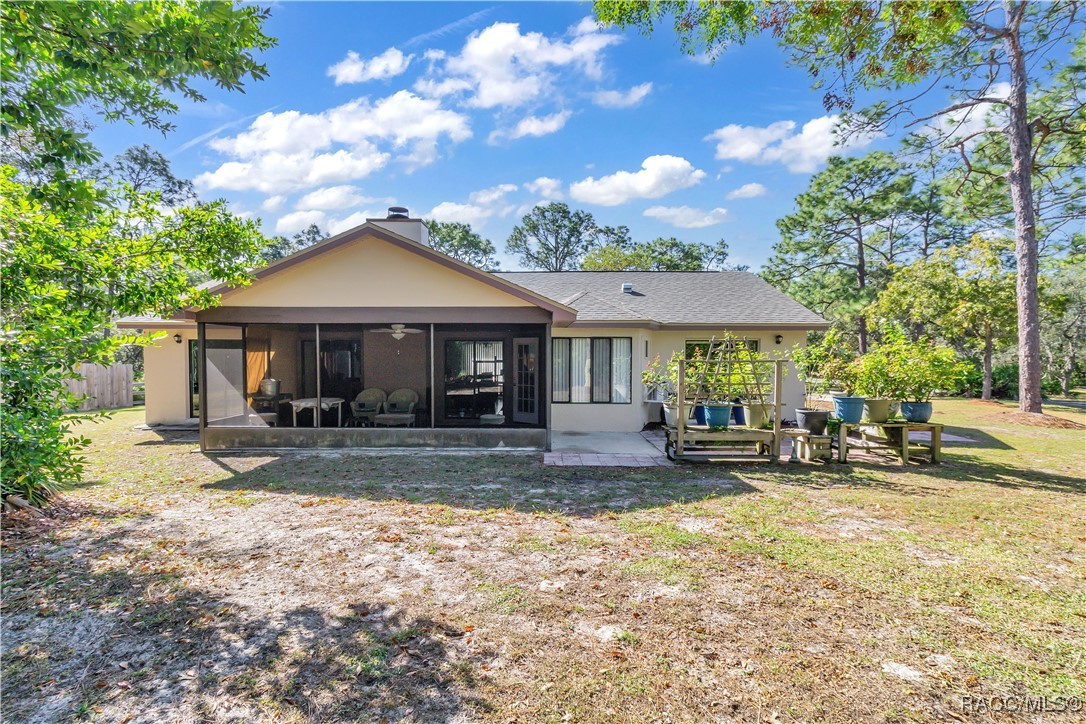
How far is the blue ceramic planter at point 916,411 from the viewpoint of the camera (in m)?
8.02

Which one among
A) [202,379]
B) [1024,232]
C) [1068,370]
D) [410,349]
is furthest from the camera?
[1068,370]

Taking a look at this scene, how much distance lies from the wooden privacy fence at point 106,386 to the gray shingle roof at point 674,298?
13.5m

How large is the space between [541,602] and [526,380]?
7.97 meters

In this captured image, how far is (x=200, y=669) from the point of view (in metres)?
2.86

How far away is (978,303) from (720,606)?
21607 mm

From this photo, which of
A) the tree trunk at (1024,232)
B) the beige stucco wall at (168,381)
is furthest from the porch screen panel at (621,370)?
the tree trunk at (1024,232)

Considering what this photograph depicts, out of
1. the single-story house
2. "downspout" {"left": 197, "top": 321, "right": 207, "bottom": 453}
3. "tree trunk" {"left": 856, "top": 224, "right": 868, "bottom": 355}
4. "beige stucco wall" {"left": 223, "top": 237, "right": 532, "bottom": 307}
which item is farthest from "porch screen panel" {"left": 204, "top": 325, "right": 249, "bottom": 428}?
"tree trunk" {"left": 856, "top": 224, "right": 868, "bottom": 355}

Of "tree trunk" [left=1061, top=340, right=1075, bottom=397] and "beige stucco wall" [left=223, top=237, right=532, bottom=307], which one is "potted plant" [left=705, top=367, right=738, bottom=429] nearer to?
"beige stucco wall" [left=223, top=237, right=532, bottom=307]

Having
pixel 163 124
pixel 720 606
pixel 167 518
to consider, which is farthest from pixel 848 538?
pixel 163 124

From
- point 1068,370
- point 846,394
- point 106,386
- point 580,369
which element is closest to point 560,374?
point 580,369

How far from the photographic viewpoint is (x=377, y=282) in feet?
31.0

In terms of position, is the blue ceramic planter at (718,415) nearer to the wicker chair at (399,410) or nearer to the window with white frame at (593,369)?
the window with white frame at (593,369)

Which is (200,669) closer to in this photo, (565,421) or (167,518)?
(167,518)

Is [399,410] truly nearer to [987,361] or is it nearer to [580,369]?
[580,369]
